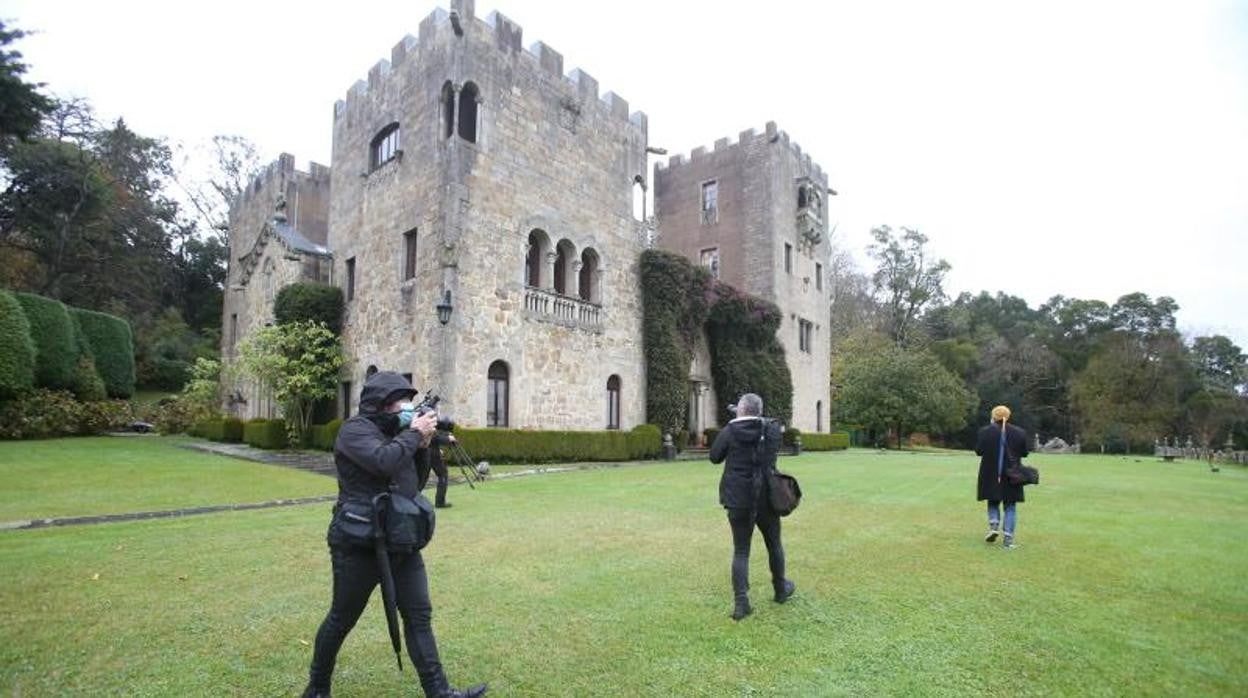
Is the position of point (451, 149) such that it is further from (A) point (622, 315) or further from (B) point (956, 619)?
(B) point (956, 619)

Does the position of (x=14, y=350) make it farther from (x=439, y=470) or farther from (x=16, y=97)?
(x=439, y=470)

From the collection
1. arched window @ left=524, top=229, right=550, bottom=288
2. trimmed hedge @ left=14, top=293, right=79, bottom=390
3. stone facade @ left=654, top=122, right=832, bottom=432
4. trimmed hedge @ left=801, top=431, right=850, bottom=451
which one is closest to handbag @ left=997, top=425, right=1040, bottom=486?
arched window @ left=524, top=229, right=550, bottom=288

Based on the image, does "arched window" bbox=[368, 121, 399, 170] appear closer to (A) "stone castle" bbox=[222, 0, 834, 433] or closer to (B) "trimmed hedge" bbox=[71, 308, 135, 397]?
(A) "stone castle" bbox=[222, 0, 834, 433]

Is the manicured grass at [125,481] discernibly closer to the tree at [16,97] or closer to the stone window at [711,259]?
the tree at [16,97]

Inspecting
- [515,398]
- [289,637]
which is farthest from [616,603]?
[515,398]

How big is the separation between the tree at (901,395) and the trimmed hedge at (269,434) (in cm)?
2715

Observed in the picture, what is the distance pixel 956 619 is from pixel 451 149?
657 inches

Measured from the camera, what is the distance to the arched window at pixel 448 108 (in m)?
18.6

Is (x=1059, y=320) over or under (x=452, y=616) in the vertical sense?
over

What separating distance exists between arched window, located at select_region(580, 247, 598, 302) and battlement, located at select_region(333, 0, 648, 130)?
4.93 m

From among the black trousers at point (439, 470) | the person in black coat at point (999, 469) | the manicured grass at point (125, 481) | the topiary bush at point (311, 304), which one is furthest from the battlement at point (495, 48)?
the person in black coat at point (999, 469)

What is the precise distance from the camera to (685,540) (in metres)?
7.30

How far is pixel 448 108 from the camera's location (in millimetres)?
18797

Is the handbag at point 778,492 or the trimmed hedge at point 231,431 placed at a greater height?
the handbag at point 778,492
